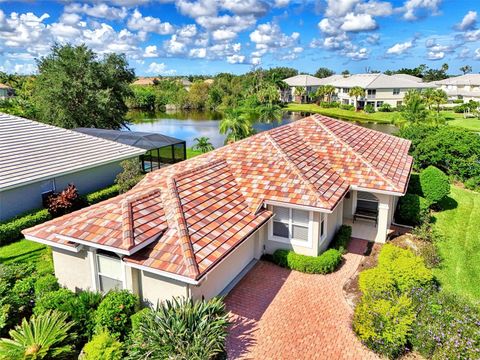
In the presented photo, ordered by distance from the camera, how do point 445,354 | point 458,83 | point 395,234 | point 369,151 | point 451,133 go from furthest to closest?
point 458,83
point 451,133
point 369,151
point 395,234
point 445,354

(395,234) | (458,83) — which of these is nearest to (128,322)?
(395,234)

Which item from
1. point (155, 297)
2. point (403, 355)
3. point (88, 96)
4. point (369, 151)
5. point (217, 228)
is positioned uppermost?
point (88, 96)

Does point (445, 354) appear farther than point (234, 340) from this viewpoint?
No

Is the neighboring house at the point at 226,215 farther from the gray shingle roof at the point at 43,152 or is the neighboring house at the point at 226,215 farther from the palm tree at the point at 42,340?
the gray shingle roof at the point at 43,152

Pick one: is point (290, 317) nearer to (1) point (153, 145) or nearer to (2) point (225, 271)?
(2) point (225, 271)

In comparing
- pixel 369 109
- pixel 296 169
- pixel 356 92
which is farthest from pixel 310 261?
pixel 356 92

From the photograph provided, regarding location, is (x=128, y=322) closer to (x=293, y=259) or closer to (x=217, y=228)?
(x=217, y=228)

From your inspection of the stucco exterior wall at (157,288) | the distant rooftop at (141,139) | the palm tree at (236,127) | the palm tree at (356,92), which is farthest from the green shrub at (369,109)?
the stucco exterior wall at (157,288)

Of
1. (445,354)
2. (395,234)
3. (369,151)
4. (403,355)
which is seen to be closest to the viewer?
(445,354)
